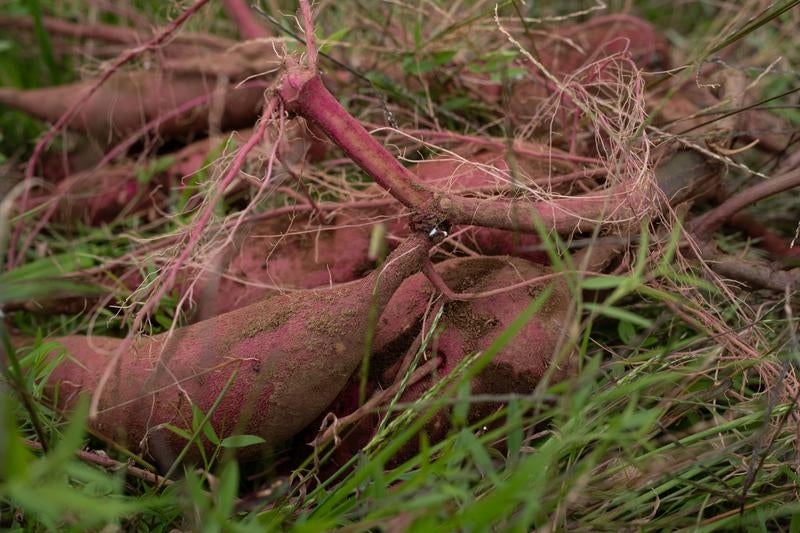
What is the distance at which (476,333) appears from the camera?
1031mm

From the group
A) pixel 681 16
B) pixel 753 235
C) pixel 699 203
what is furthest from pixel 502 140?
pixel 681 16

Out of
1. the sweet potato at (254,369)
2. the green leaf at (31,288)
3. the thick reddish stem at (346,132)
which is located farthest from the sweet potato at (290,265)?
the green leaf at (31,288)

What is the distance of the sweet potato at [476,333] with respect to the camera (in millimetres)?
1016

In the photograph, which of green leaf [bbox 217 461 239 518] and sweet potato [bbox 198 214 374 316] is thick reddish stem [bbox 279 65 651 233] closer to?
sweet potato [bbox 198 214 374 316]

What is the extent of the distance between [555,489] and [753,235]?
848 mm

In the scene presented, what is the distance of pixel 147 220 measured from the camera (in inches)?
65.3

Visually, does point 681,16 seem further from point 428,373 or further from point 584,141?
point 428,373

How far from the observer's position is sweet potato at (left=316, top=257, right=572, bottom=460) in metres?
1.02

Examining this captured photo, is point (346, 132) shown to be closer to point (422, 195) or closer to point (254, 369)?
point (422, 195)

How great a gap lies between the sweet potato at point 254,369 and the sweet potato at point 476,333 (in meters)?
0.08

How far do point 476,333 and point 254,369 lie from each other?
32cm

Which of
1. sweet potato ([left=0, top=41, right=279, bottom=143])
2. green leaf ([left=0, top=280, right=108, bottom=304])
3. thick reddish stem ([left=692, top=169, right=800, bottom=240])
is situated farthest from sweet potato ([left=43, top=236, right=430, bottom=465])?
sweet potato ([left=0, top=41, right=279, bottom=143])

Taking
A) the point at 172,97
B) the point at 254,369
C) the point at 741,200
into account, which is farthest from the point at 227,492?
the point at 172,97

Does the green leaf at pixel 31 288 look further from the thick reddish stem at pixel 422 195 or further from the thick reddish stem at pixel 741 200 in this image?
the thick reddish stem at pixel 741 200
